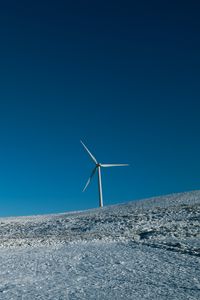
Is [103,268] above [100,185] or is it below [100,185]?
below

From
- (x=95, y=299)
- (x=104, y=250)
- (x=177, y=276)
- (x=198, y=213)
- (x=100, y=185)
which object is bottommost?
(x=95, y=299)

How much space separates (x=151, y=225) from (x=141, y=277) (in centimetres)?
1450

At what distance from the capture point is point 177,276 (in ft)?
36.3

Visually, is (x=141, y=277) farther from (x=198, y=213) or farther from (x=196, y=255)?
(x=198, y=213)

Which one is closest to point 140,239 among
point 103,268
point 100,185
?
point 103,268

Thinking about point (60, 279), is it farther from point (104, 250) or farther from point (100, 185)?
point (100, 185)

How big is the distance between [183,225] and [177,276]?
42.0 ft

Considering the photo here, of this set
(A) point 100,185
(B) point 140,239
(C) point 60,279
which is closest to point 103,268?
(C) point 60,279

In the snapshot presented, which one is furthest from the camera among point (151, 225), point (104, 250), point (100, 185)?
point (100, 185)

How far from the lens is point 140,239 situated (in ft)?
66.3

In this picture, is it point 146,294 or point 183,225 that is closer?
point 146,294

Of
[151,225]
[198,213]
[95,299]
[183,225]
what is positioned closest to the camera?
[95,299]

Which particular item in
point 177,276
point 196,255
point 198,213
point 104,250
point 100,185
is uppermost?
point 100,185

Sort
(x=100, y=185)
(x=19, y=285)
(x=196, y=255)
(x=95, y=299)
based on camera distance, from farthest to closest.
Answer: (x=100, y=185), (x=196, y=255), (x=19, y=285), (x=95, y=299)
